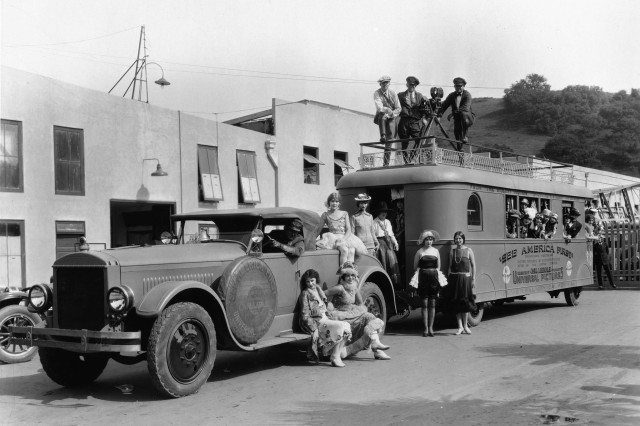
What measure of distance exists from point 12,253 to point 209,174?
6.74 meters

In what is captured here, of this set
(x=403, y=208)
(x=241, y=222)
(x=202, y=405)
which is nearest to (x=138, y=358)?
(x=202, y=405)

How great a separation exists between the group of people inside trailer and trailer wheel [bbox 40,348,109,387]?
8.32ft

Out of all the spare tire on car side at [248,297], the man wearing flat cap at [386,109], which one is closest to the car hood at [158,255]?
the spare tire on car side at [248,297]

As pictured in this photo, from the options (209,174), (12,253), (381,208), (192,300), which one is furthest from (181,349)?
(209,174)

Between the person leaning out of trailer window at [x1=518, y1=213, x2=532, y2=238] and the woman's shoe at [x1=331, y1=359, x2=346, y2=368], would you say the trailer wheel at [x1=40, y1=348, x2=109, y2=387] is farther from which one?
the person leaning out of trailer window at [x1=518, y1=213, x2=532, y2=238]

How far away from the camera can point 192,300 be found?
7578mm

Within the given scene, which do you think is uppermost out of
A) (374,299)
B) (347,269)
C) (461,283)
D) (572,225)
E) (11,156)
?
(11,156)

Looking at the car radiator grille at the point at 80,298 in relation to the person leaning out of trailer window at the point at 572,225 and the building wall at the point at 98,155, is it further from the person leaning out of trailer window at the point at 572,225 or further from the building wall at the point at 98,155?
the person leaning out of trailer window at the point at 572,225

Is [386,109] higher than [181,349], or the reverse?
[386,109]

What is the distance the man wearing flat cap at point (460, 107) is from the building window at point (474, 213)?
1.72m

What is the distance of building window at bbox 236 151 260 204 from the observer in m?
22.7

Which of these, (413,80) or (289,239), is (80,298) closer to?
(289,239)

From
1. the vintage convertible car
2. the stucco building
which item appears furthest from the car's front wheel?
the stucco building

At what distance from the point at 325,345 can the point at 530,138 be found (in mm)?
90161
